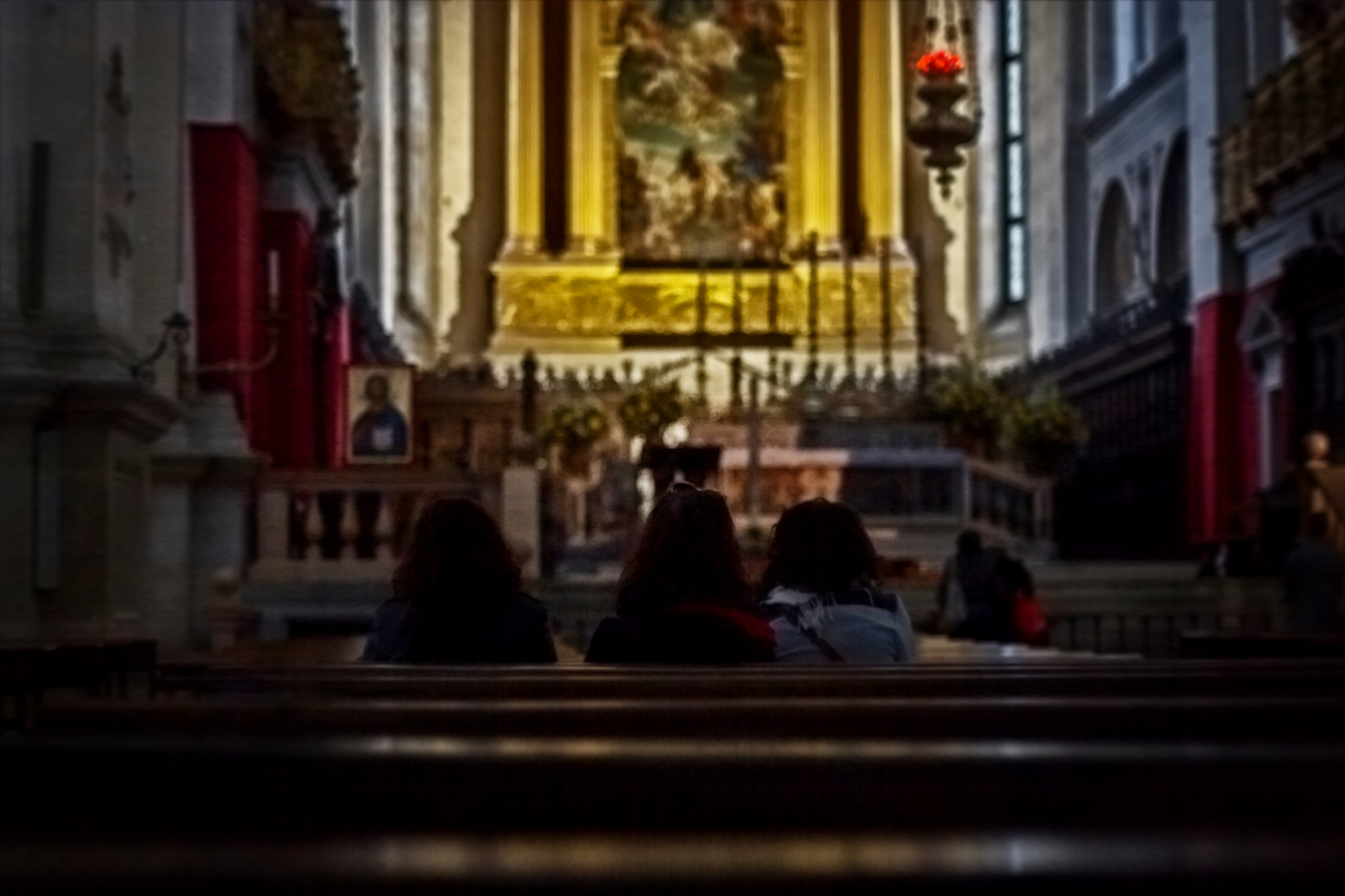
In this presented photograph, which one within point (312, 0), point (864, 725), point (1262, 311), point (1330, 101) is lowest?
point (864, 725)

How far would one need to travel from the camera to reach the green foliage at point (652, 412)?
15.6 metres

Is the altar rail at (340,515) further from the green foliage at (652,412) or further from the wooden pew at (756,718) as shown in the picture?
the wooden pew at (756,718)

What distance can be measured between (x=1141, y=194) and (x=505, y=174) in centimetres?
849

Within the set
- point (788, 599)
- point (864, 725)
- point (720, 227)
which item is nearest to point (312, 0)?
point (720, 227)

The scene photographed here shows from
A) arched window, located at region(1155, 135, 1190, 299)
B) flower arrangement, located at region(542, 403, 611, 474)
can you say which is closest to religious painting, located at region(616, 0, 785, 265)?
arched window, located at region(1155, 135, 1190, 299)

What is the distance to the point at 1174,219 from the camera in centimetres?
1977

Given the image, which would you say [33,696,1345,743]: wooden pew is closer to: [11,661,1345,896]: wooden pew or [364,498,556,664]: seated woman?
[11,661,1345,896]: wooden pew

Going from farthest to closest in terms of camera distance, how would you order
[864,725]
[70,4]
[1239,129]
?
1. [1239,129]
2. [70,4]
3. [864,725]

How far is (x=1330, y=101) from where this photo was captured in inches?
562

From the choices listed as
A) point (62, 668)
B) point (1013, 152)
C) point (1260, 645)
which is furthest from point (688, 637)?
point (1013, 152)

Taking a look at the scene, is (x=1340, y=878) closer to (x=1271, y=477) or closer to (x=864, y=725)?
(x=864, y=725)

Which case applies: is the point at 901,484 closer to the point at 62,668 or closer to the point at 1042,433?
the point at 1042,433

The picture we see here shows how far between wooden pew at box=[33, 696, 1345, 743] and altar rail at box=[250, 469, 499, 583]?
9.68 m

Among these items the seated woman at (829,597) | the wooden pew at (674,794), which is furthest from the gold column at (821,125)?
the wooden pew at (674,794)
